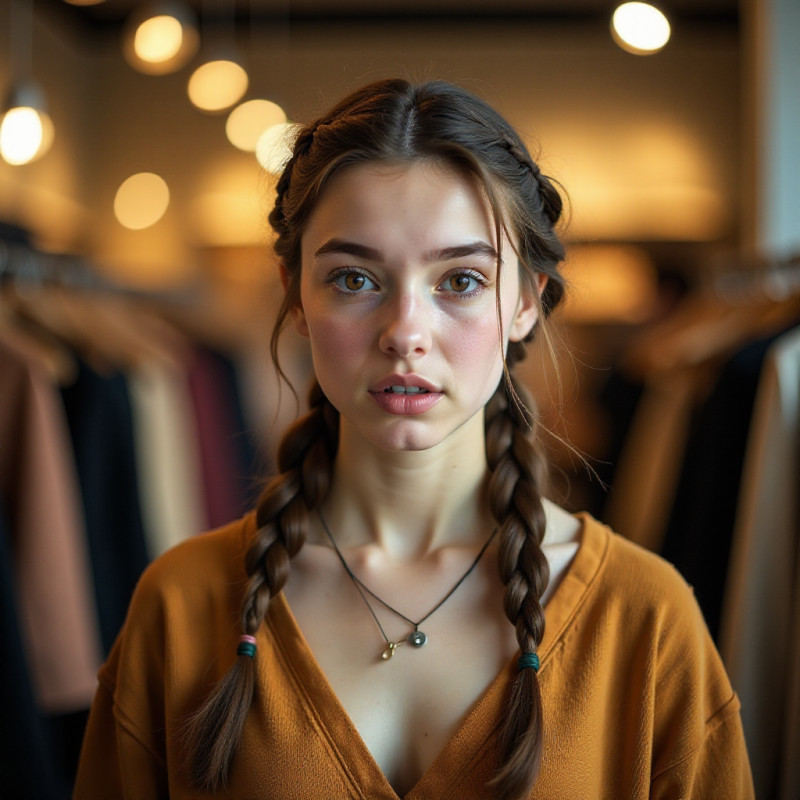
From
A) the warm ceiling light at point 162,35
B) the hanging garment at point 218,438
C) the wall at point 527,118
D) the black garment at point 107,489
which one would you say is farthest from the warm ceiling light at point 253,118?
the wall at point 527,118

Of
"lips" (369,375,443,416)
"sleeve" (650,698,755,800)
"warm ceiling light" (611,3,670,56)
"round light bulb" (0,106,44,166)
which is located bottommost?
"sleeve" (650,698,755,800)

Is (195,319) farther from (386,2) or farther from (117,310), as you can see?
(386,2)

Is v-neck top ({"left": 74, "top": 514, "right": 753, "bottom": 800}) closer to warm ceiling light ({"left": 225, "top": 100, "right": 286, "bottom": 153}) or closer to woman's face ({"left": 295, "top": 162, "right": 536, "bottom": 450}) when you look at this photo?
woman's face ({"left": 295, "top": 162, "right": 536, "bottom": 450})

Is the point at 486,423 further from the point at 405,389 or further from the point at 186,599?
the point at 186,599

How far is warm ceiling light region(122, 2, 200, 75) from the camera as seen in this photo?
7.18 feet

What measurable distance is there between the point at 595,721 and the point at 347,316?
0.52 meters

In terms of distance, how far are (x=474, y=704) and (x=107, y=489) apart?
1344 mm

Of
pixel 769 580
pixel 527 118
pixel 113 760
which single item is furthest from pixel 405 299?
pixel 527 118

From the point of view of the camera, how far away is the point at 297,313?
3.77ft

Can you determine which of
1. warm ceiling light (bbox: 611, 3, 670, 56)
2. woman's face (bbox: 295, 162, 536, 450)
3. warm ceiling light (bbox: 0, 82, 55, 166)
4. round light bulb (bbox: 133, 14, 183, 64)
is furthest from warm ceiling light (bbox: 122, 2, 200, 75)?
woman's face (bbox: 295, 162, 536, 450)

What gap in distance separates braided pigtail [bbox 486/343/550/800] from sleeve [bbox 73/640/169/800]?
1.43 ft

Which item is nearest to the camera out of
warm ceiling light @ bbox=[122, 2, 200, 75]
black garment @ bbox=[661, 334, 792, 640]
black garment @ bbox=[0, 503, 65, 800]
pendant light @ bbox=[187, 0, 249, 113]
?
black garment @ bbox=[0, 503, 65, 800]

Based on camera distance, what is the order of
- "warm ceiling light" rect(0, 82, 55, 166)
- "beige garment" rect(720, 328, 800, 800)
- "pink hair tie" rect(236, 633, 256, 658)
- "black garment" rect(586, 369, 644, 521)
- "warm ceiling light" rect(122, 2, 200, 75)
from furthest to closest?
"black garment" rect(586, 369, 644, 521) → "warm ceiling light" rect(122, 2, 200, 75) → "warm ceiling light" rect(0, 82, 55, 166) → "beige garment" rect(720, 328, 800, 800) → "pink hair tie" rect(236, 633, 256, 658)

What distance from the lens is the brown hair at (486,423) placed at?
3.26ft
